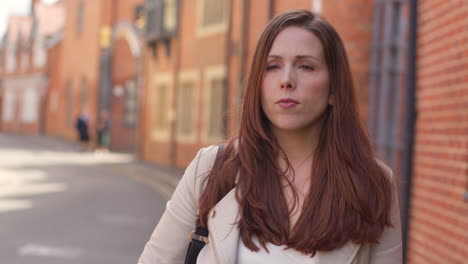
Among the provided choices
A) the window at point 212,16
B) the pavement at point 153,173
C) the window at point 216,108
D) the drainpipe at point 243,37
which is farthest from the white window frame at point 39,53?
the drainpipe at point 243,37

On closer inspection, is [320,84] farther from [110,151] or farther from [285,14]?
[110,151]

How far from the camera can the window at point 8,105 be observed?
5856cm

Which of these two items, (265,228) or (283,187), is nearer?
(265,228)

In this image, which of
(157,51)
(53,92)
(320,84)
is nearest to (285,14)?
(320,84)

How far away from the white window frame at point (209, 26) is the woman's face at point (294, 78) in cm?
1749

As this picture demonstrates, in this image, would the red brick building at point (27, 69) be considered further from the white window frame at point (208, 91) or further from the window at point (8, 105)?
the white window frame at point (208, 91)

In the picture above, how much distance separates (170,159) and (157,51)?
4.26 metres

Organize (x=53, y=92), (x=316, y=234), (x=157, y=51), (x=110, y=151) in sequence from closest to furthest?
(x=316, y=234), (x=157, y=51), (x=110, y=151), (x=53, y=92)

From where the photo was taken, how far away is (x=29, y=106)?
53.4m

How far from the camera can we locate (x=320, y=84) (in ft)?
7.23

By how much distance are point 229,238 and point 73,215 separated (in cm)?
1005

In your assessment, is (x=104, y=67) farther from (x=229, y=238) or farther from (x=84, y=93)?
(x=229, y=238)

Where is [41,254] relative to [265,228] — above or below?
below

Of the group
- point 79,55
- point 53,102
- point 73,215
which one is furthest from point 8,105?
point 73,215
